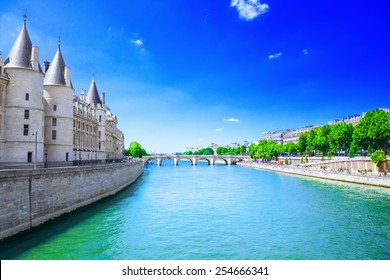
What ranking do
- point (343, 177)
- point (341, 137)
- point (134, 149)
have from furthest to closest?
point (134, 149)
point (341, 137)
point (343, 177)

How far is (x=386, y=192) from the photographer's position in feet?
113

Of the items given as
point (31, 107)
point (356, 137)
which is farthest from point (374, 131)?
point (31, 107)

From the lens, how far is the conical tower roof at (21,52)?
24.4 meters

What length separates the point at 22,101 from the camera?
24234 millimetres

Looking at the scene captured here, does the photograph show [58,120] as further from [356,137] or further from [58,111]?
[356,137]

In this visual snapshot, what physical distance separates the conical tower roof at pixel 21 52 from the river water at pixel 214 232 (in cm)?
1396

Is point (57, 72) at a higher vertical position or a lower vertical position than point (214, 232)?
higher

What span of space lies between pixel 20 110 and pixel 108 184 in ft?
43.1

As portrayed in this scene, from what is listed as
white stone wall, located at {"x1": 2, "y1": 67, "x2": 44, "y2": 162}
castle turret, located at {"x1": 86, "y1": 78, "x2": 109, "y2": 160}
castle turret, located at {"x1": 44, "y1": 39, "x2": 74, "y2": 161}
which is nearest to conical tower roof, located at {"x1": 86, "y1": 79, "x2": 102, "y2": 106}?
castle turret, located at {"x1": 86, "y1": 78, "x2": 109, "y2": 160}

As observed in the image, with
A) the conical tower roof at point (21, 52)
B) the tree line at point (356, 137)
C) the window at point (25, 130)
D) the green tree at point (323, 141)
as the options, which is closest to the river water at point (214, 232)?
the window at point (25, 130)

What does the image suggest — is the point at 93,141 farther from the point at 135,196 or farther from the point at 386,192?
the point at 386,192

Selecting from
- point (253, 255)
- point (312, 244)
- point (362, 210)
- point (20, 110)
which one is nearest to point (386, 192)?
point (362, 210)

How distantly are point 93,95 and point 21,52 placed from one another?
26.2 meters

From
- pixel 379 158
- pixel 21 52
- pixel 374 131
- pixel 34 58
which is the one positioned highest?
pixel 21 52
